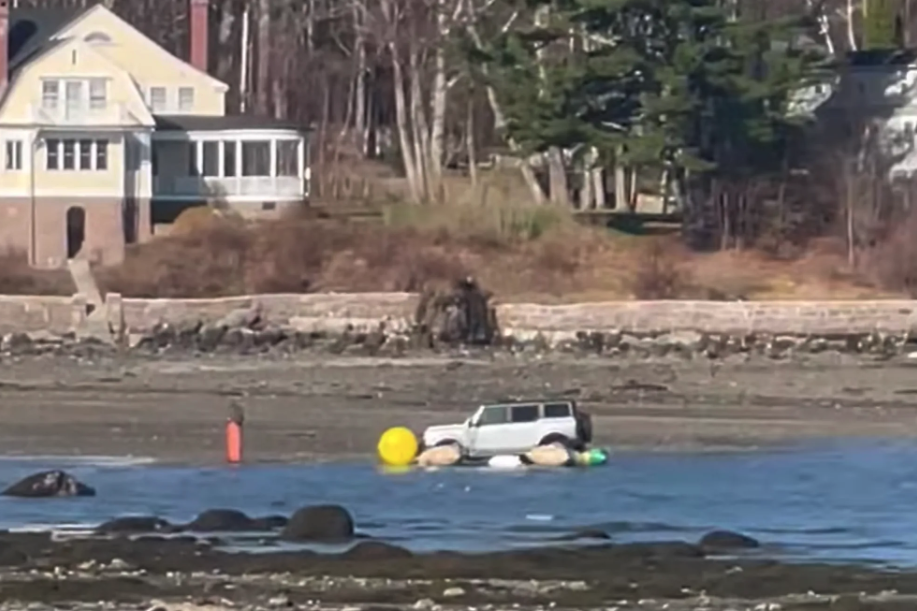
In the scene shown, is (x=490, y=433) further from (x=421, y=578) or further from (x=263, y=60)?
(x=263, y=60)

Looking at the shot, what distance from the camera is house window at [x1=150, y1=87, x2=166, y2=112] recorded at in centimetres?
7794

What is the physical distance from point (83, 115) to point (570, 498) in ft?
137

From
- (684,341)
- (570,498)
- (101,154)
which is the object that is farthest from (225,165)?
(570,498)

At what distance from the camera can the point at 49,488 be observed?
3459 centimetres

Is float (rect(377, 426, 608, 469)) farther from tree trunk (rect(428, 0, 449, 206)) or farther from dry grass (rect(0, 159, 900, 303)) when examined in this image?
tree trunk (rect(428, 0, 449, 206))

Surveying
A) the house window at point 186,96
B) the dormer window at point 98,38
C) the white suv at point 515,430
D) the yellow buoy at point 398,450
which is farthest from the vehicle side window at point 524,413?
the house window at point 186,96

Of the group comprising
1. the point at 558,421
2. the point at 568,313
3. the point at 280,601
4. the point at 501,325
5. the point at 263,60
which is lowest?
the point at 280,601

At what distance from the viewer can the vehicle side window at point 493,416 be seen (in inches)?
1543

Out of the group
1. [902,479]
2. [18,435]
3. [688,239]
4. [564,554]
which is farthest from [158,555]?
[688,239]

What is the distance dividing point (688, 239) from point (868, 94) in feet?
30.1

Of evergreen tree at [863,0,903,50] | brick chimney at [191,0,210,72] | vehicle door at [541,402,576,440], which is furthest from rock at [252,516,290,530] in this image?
evergreen tree at [863,0,903,50]

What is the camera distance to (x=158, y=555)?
27.7 meters

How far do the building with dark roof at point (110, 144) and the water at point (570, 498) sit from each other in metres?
33.6

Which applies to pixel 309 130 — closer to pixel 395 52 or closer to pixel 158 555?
pixel 395 52
